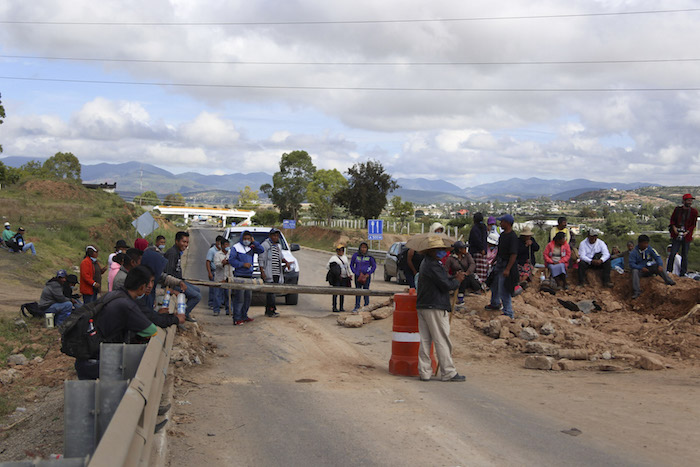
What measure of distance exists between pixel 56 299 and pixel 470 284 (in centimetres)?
940

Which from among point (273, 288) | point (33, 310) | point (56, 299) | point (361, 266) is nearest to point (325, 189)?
point (361, 266)

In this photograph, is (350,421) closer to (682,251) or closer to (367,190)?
(682,251)

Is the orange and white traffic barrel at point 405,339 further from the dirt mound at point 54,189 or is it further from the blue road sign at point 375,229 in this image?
the dirt mound at point 54,189

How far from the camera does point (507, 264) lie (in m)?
12.2

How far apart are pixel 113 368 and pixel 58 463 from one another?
2.32 metres

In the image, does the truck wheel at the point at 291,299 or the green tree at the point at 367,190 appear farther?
the green tree at the point at 367,190

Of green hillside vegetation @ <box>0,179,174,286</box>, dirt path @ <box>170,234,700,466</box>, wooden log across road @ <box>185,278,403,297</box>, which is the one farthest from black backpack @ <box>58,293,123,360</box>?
green hillside vegetation @ <box>0,179,174,286</box>

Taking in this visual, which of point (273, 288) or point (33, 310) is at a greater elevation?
point (273, 288)

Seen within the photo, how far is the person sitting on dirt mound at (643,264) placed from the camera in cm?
1405

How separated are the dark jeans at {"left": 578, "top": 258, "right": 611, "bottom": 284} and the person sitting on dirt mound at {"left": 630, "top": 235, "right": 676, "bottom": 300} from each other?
0.73m

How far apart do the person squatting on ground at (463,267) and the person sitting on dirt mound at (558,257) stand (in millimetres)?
1794

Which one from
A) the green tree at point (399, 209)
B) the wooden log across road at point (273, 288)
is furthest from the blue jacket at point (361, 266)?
the green tree at point (399, 209)

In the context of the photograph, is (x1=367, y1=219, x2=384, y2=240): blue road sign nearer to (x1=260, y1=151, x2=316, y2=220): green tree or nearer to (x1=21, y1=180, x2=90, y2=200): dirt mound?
(x1=21, y1=180, x2=90, y2=200): dirt mound

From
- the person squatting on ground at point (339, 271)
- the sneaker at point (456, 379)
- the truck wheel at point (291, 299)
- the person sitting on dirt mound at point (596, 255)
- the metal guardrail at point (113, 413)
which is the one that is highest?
the person sitting on dirt mound at point (596, 255)
